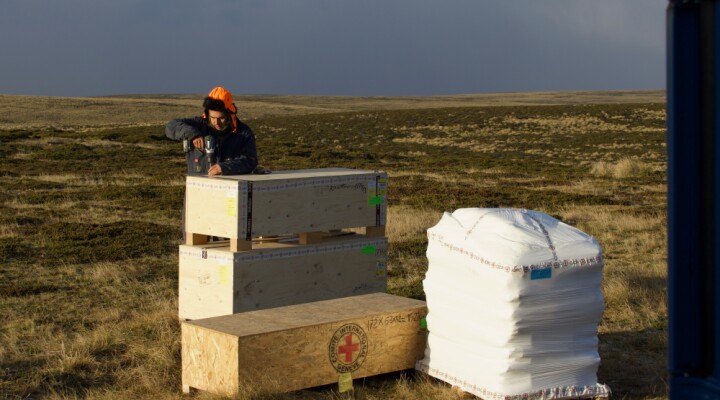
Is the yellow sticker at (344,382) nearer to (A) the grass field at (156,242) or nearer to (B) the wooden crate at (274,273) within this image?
(A) the grass field at (156,242)

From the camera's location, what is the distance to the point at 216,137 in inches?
327

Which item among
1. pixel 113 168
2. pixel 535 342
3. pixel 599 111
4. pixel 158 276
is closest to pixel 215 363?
pixel 535 342

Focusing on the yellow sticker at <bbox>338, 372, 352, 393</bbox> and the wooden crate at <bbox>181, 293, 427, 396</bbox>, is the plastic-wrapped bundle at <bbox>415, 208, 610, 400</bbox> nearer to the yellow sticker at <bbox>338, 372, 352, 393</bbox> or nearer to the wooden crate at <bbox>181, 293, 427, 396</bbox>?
the wooden crate at <bbox>181, 293, 427, 396</bbox>

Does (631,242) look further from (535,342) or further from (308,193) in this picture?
(535,342)

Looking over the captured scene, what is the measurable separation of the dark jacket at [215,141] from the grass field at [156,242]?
4.39 ft

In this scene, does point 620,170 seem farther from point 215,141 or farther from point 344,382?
point 344,382

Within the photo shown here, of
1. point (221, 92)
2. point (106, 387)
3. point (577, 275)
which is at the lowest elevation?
point (106, 387)

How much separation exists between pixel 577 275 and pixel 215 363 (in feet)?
7.32

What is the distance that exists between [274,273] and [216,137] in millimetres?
1448

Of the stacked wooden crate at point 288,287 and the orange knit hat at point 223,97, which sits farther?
the orange knit hat at point 223,97

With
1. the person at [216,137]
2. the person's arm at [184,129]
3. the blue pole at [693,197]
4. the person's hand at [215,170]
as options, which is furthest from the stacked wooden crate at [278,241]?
the blue pole at [693,197]

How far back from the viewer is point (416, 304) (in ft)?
21.4

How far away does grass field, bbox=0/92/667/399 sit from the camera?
672 cm

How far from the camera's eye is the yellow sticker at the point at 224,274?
7.31 m
